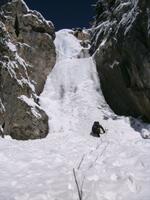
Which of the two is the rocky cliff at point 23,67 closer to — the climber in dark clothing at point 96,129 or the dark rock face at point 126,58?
the climber in dark clothing at point 96,129

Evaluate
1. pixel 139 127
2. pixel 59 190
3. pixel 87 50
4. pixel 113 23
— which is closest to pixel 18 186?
pixel 59 190

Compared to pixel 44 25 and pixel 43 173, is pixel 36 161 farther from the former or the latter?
pixel 44 25

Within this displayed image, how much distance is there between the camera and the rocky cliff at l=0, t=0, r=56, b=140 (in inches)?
853

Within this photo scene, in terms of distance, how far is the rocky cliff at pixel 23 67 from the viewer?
2167 cm

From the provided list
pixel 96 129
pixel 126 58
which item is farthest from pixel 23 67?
pixel 96 129

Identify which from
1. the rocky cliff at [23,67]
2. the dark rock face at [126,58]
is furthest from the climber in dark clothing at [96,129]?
the dark rock face at [126,58]

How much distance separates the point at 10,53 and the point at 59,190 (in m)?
19.3

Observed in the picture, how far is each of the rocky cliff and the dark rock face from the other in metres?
5.00

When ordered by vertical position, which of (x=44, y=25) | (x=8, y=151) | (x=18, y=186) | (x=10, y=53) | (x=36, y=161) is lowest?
(x=44, y=25)

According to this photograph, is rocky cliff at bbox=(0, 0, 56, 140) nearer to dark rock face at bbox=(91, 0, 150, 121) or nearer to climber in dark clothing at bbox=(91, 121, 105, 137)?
climber in dark clothing at bbox=(91, 121, 105, 137)

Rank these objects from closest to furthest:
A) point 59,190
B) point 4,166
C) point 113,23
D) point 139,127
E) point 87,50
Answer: point 59,190 < point 4,166 < point 139,127 < point 113,23 < point 87,50

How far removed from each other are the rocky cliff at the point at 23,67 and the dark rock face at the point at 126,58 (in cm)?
500

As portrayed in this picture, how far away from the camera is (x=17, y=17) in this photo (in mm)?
30891

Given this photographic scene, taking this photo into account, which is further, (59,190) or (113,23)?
(113,23)
